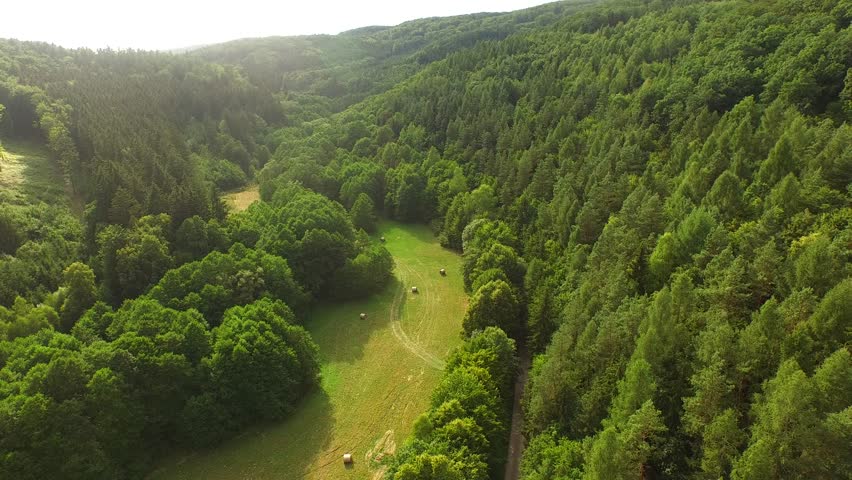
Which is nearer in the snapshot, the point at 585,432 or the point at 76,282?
the point at 585,432

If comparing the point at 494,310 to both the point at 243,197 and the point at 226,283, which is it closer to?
the point at 226,283

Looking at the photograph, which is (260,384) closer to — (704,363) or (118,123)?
(704,363)

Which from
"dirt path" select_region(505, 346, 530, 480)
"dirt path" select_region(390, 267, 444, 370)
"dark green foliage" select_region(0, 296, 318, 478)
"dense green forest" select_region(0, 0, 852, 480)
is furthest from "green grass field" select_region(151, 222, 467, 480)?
"dirt path" select_region(505, 346, 530, 480)

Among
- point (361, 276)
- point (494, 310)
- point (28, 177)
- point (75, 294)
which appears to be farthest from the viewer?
point (28, 177)

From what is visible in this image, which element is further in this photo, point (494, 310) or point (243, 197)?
point (243, 197)

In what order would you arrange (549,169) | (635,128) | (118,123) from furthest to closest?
(118,123) → (549,169) → (635,128)

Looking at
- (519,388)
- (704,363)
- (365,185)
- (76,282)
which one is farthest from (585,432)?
(365,185)

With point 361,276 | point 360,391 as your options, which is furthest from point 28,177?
point 360,391
